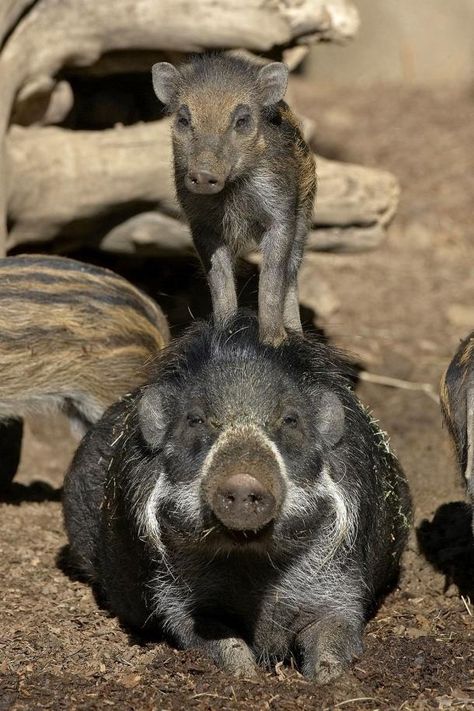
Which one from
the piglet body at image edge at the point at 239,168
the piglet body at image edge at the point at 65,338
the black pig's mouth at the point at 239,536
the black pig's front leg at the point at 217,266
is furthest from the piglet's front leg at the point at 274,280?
the piglet body at image edge at the point at 65,338

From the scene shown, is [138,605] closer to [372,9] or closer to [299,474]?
[299,474]

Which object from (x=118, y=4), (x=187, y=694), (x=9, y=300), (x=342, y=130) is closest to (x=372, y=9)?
(x=342, y=130)

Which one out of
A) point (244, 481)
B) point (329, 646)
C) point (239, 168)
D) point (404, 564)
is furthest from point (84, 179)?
point (244, 481)

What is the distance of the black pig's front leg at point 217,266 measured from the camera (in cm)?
496

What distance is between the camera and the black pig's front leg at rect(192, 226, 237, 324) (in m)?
4.96

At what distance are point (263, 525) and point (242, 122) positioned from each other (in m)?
1.73

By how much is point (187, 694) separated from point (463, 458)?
145 cm

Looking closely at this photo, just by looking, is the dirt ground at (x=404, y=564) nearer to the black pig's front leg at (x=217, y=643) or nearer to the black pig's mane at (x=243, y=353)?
the black pig's front leg at (x=217, y=643)

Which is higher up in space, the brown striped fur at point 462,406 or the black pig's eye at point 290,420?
the black pig's eye at point 290,420

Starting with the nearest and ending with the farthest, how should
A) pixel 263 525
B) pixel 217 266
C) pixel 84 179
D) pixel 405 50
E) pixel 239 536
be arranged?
pixel 263 525, pixel 239 536, pixel 217 266, pixel 84 179, pixel 405 50

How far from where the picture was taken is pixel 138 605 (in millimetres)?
4781

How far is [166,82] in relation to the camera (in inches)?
202

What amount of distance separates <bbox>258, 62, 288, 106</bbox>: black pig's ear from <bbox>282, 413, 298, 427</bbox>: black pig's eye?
→ 4.66ft

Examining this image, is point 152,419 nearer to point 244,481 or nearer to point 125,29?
point 244,481
